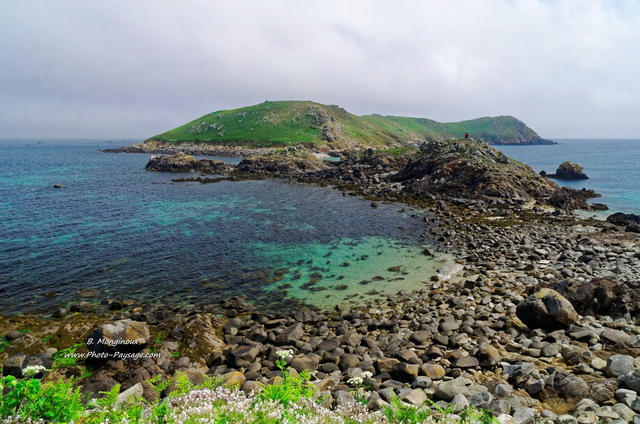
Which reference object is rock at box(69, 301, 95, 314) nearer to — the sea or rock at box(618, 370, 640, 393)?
the sea

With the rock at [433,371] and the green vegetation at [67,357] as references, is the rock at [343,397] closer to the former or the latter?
the rock at [433,371]

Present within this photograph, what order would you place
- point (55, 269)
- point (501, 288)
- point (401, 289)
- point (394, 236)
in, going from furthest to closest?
1. point (394, 236)
2. point (55, 269)
3. point (401, 289)
4. point (501, 288)

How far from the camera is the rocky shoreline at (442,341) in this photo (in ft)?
37.0

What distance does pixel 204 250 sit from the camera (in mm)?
33344

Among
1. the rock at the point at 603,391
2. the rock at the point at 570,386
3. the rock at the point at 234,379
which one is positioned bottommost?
the rock at the point at 234,379

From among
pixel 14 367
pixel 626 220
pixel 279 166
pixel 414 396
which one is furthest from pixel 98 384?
pixel 279 166

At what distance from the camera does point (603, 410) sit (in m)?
9.43

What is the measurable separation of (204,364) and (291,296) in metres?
9.31

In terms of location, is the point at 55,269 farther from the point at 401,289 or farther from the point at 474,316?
the point at 474,316

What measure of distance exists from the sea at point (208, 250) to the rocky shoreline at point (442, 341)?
228cm

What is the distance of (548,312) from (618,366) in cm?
524

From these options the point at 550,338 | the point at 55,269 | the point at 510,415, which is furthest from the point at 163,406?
the point at 55,269

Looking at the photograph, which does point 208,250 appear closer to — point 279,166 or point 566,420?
point 566,420

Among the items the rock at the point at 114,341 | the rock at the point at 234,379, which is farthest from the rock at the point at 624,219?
the rock at the point at 114,341
